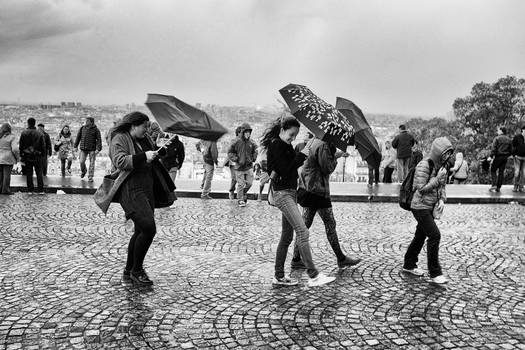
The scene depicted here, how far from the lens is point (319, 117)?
18.0ft

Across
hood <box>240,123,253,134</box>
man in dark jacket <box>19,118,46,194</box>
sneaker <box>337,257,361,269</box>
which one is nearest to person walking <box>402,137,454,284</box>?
sneaker <box>337,257,361,269</box>

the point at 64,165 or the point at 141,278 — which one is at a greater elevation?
the point at 64,165

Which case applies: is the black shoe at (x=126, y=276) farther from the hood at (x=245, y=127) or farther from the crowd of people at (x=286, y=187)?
the hood at (x=245, y=127)

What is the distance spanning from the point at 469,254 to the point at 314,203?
8.41 feet

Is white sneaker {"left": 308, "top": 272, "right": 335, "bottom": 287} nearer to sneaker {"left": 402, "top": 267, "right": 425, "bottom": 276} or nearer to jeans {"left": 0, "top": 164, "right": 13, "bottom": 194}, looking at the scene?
sneaker {"left": 402, "top": 267, "right": 425, "bottom": 276}

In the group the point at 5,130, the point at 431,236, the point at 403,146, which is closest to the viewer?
the point at 431,236

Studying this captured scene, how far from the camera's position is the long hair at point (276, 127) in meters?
5.78

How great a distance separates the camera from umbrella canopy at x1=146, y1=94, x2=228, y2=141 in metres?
5.64

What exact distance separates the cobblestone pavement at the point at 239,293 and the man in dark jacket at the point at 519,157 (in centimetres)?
580

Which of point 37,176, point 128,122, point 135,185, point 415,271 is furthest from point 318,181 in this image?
point 37,176

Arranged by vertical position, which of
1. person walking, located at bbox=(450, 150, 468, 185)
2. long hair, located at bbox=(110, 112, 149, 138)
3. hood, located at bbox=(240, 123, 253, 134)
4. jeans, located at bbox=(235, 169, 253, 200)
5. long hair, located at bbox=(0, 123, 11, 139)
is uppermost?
hood, located at bbox=(240, 123, 253, 134)

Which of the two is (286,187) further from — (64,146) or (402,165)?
(64,146)

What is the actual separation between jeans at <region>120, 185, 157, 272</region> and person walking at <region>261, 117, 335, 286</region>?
4.27 ft

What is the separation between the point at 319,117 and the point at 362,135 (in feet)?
2.27
